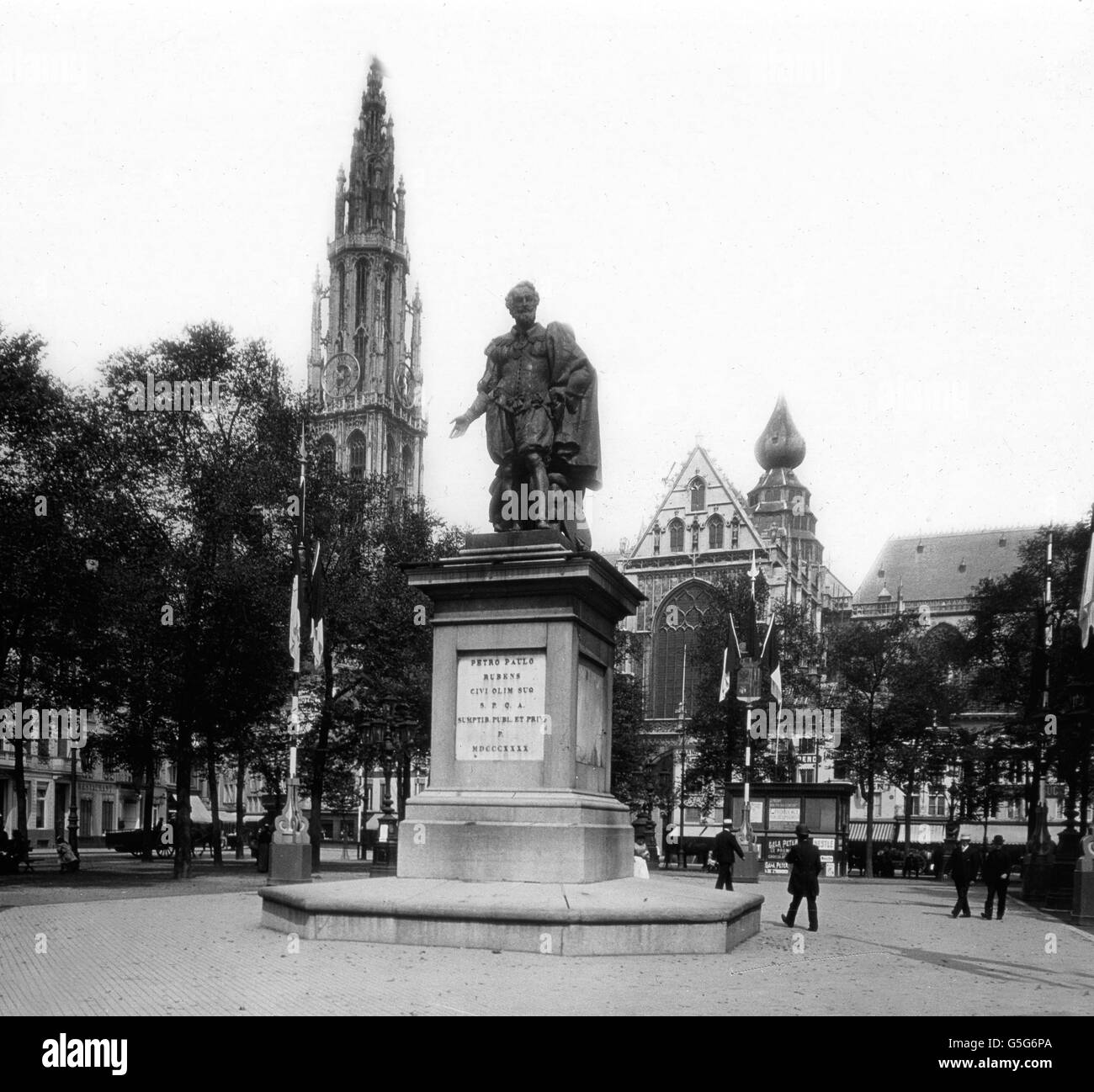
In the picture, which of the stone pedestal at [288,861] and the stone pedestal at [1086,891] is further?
the stone pedestal at [288,861]

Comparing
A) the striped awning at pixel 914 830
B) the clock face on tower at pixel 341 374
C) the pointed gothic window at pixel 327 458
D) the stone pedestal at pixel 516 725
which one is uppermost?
the clock face on tower at pixel 341 374

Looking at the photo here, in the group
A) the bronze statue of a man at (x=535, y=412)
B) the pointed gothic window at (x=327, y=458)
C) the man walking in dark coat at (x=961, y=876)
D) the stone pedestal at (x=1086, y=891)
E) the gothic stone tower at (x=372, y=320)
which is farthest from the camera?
the gothic stone tower at (x=372, y=320)

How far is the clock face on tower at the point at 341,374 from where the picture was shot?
467 feet

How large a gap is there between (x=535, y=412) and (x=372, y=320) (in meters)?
134

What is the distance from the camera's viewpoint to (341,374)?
144000 mm

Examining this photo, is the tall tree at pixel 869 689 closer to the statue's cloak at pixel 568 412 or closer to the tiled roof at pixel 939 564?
the statue's cloak at pixel 568 412

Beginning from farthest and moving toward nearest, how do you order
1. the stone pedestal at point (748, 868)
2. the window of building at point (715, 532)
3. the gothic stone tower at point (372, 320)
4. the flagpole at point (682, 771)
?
the gothic stone tower at point (372, 320)
the window of building at point (715, 532)
the flagpole at point (682, 771)
the stone pedestal at point (748, 868)

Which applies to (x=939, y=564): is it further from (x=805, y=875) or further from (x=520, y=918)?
(x=520, y=918)

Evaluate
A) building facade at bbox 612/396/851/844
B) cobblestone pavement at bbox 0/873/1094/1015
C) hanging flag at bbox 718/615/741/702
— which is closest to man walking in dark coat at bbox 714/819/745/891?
cobblestone pavement at bbox 0/873/1094/1015

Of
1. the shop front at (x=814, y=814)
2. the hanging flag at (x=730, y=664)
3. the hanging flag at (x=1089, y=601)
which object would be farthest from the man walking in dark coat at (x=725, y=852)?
the shop front at (x=814, y=814)

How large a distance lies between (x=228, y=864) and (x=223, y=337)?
17518 millimetres

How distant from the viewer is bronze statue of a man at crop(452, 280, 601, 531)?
1492 centimetres

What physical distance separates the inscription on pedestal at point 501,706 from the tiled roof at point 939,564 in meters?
101

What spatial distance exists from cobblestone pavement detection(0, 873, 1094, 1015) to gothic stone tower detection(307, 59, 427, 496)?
Answer: 411 feet
